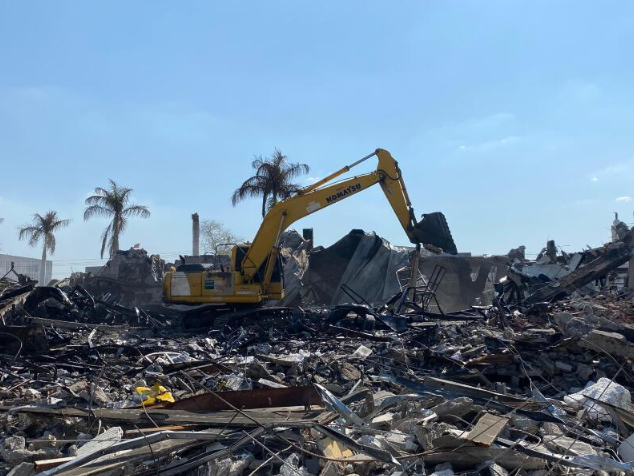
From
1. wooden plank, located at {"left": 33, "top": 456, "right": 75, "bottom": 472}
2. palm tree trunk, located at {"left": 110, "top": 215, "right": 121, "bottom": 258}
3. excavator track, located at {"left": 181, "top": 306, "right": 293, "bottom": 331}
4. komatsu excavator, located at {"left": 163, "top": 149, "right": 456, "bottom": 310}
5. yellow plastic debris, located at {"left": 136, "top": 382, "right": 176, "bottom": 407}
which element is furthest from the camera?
palm tree trunk, located at {"left": 110, "top": 215, "right": 121, "bottom": 258}

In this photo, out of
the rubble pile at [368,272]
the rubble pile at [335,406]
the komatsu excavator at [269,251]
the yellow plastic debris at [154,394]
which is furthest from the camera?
the rubble pile at [368,272]

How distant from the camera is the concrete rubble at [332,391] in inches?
172

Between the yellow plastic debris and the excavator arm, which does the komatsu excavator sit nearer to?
the excavator arm

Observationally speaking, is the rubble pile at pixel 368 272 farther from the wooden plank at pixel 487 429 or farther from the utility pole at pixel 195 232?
the utility pole at pixel 195 232

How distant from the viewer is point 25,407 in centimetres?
543

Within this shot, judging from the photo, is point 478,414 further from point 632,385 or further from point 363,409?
point 632,385

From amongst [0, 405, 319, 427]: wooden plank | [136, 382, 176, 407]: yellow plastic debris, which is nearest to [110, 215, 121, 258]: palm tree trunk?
[136, 382, 176, 407]: yellow plastic debris

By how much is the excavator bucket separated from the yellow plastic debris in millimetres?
8446

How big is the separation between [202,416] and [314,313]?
25.6 ft

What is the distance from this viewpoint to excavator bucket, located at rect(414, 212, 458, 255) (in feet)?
45.4

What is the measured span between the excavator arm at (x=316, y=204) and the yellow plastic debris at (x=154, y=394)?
8.30 metres

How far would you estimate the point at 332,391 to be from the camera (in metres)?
6.73

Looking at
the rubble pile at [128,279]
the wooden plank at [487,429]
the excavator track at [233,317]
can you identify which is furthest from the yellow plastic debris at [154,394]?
the rubble pile at [128,279]

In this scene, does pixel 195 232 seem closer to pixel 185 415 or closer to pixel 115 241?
pixel 115 241
